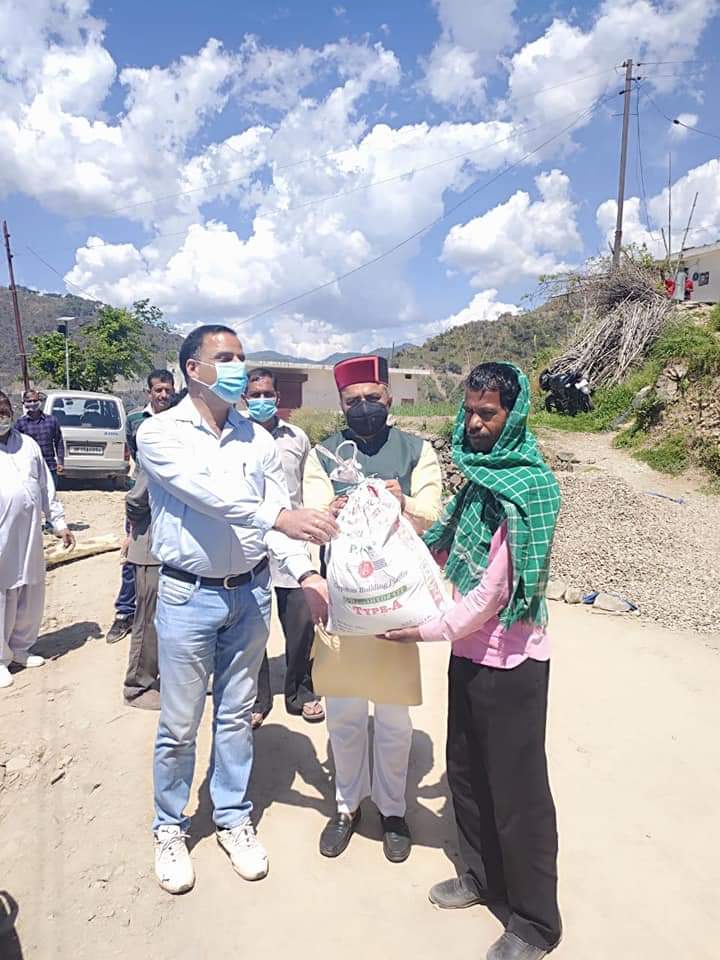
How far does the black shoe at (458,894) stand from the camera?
228cm

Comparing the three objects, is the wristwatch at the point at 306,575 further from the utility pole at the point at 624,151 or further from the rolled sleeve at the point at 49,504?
the utility pole at the point at 624,151

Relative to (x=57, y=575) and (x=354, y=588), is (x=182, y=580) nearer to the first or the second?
(x=354, y=588)

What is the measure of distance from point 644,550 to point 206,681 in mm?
5443

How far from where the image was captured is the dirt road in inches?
85.3

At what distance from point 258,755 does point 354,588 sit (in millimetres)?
1726

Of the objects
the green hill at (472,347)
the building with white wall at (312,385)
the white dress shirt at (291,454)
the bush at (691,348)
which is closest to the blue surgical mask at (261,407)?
the white dress shirt at (291,454)

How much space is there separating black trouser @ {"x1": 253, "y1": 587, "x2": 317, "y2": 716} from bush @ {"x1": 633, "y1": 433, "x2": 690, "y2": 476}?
8251 mm

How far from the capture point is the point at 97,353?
77.2 feet

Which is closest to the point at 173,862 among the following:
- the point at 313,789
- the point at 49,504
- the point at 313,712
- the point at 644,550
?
the point at 313,789

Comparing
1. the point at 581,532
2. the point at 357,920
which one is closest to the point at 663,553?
the point at 581,532

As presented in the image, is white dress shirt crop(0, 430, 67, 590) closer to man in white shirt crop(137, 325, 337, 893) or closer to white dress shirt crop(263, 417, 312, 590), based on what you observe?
white dress shirt crop(263, 417, 312, 590)

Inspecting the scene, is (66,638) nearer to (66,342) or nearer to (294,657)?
(294,657)

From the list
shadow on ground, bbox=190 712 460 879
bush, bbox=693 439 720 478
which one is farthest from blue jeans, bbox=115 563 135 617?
bush, bbox=693 439 720 478

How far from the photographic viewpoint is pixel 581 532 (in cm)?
707
